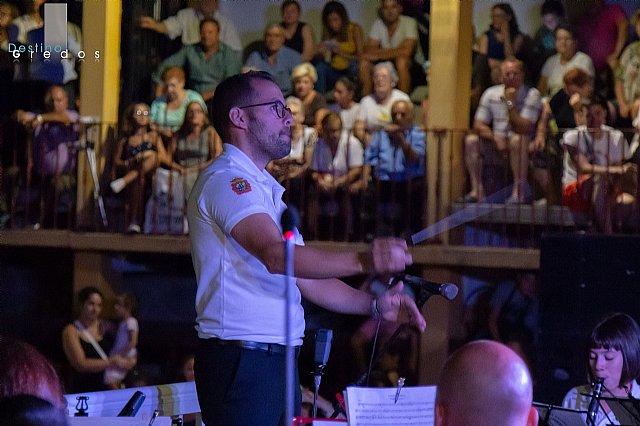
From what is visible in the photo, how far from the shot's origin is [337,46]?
10383mm

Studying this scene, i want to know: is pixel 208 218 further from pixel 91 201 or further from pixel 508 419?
pixel 91 201

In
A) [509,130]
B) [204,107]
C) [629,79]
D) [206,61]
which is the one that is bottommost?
[509,130]

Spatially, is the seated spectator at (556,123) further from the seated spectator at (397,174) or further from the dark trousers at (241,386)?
the dark trousers at (241,386)

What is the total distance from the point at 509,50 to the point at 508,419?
8056 millimetres

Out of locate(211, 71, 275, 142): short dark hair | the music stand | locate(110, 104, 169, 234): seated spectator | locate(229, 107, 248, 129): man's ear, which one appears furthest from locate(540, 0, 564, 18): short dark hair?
locate(229, 107, 248, 129): man's ear

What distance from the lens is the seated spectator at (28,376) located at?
2.32 meters

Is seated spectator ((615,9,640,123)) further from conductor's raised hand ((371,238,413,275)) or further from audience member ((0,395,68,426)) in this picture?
audience member ((0,395,68,426))

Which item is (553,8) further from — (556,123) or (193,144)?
(193,144)

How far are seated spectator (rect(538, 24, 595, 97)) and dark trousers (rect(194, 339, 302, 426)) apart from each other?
6471mm

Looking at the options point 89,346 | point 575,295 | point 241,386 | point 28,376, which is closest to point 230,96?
point 241,386

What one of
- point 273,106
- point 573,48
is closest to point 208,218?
point 273,106

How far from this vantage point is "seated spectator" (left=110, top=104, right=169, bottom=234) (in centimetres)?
975

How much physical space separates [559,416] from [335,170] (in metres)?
5.71

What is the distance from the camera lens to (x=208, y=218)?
3.38 meters
